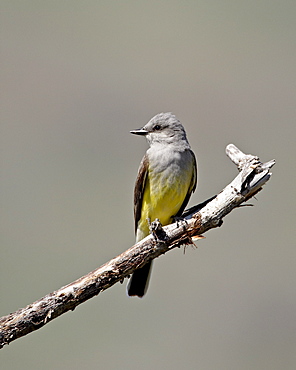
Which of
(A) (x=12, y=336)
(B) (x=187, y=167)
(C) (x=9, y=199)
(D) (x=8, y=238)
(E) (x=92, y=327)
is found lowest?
(A) (x=12, y=336)

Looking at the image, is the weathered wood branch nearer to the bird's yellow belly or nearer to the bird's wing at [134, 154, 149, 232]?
the bird's yellow belly

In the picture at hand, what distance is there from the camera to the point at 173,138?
9938 mm

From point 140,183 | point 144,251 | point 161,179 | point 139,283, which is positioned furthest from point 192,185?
point 144,251

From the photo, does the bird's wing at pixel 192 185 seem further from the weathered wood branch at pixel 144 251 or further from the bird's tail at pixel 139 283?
the weathered wood branch at pixel 144 251

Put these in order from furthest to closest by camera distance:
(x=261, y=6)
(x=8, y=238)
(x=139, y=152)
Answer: (x=261, y=6)
(x=139, y=152)
(x=8, y=238)

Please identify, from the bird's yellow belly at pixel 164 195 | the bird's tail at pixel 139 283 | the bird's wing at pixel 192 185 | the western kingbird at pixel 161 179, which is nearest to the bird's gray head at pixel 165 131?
the western kingbird at pixel 161 179

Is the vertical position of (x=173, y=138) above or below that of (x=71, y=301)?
above

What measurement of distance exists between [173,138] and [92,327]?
55.1 ft

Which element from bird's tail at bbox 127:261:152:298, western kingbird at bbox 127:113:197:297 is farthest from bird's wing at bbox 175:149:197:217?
bird's tail at bbox 127:261:152:298

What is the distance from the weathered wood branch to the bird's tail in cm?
168

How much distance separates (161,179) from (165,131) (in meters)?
0.73

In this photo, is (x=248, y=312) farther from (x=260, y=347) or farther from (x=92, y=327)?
(x=92, y=327)

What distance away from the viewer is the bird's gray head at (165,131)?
32.7ft

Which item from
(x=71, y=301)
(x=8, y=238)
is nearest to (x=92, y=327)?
(x=8, y=238)
